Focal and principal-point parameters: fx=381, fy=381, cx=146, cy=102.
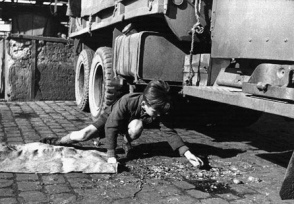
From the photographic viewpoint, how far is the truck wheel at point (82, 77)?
7.55m

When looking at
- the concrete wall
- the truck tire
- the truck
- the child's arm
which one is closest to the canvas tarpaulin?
the child's arm

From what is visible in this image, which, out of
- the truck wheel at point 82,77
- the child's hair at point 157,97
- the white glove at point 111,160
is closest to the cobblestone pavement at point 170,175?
the white glove at point 111,160

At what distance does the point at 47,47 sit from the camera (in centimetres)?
897

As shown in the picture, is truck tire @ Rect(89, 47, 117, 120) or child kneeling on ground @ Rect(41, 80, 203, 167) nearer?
child kneeling on ground @ Rect(41, 80, 203, 167)

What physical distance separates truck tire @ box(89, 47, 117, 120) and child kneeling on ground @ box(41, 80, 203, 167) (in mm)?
1987

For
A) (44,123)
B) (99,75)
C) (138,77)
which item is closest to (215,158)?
(138,77)

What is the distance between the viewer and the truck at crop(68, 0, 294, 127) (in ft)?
10.2

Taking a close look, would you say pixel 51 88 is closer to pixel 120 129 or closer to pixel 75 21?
pixel 75 21

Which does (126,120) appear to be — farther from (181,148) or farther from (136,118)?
(181,148)

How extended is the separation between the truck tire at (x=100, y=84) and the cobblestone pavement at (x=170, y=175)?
0.67 m

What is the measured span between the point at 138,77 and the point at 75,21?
5.05m

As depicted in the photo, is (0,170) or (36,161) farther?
(36,161)

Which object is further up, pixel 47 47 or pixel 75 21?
pixel 75 21

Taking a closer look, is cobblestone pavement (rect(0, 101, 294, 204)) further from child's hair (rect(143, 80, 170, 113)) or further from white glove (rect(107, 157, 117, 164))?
child's hair (rect(143, 80, 170, 113))
